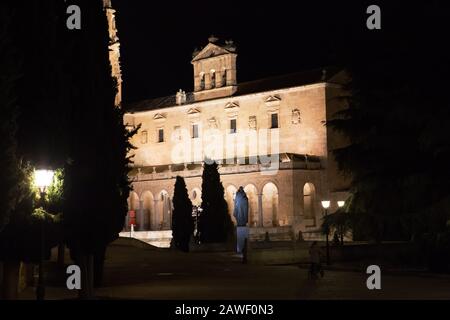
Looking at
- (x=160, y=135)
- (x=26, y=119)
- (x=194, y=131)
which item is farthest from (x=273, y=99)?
(x=26, y=119)

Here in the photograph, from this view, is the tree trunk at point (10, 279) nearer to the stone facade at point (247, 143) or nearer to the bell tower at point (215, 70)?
the stone facade at point (247, 143)

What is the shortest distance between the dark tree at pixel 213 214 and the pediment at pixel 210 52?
74.4ft

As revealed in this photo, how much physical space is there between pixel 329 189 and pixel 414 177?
37.3m

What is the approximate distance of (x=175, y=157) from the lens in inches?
2958

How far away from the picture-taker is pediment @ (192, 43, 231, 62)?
2821 inches

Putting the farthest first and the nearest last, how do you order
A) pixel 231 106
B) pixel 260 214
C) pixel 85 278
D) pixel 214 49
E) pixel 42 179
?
pixel 214 49, pixel 231 106, pixel 260 214, pixel 85 278, pixel 42 179

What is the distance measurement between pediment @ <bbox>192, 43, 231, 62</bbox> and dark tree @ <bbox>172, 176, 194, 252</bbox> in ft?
78.1

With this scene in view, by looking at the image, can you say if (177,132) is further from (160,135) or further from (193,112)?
(193,112)

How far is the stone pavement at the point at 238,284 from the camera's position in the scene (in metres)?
21.0

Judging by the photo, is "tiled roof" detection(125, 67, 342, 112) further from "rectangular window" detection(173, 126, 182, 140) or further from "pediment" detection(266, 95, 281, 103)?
"rectangular window" detection(173, 126, 182, 140)

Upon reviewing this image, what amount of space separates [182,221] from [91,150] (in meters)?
28.7

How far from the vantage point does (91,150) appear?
2081 centimetres

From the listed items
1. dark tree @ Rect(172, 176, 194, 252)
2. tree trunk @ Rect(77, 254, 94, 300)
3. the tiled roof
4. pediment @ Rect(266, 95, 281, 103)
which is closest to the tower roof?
the tiled roof
